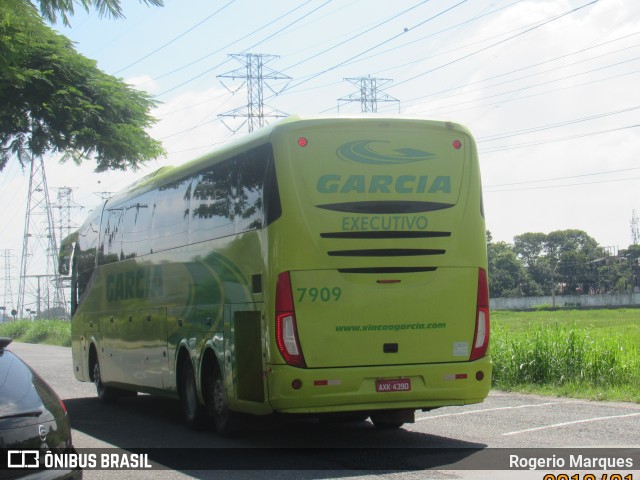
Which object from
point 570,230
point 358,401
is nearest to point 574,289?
point 570,230

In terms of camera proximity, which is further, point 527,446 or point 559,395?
point 559,395

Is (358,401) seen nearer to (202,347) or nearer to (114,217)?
(202,347)

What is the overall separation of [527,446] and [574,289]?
11739cm

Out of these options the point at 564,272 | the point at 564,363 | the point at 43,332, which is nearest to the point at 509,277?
the point at 564,272

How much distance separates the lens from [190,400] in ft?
45.1

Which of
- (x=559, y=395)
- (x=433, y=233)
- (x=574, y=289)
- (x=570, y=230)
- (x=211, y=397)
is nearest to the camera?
(x=433, y=233)

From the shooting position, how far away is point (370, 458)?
408 inches

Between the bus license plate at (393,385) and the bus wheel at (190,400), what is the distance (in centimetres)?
337

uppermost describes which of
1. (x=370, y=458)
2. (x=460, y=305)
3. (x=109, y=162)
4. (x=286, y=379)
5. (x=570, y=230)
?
(x=570, y=230)

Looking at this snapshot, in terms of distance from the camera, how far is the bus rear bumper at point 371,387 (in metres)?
10.5

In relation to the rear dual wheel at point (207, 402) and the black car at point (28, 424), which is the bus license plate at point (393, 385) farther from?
the black car at point (28, 424)

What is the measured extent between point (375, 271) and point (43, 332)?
196 feet

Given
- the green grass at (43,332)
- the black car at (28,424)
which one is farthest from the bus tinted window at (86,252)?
the green grass at (43,332)

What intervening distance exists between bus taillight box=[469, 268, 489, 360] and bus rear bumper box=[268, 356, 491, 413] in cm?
13
